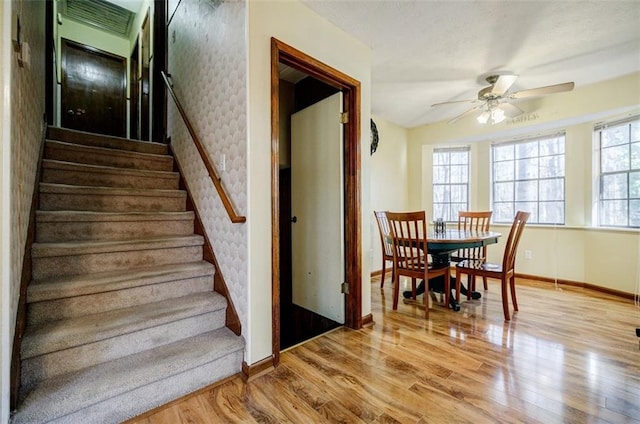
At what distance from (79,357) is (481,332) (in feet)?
9.16

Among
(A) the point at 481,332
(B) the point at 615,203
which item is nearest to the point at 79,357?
(A) the point at 481,332

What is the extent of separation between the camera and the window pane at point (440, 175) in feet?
16.5

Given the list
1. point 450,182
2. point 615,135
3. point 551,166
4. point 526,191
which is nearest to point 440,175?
point 450,182

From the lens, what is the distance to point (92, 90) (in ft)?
14.7

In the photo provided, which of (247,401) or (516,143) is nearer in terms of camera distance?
(247,401)

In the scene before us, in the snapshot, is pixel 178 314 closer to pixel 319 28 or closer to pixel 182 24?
pixel 319 28

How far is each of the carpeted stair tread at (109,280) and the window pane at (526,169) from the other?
4623 mm

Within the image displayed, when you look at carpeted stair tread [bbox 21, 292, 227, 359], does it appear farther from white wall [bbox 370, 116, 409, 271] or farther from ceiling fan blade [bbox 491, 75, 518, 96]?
ceiling fan blade [bbox 491, 75, 518, 96]

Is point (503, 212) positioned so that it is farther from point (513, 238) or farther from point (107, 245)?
point (107, 245)

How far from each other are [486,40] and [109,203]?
3.50 meters

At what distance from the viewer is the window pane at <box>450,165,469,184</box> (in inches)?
193

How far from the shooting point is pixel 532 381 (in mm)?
1730

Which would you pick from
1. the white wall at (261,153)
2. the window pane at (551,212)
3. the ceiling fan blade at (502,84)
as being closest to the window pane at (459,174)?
the window pane at (551,212)

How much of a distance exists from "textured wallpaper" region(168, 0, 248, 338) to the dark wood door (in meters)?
2.54
